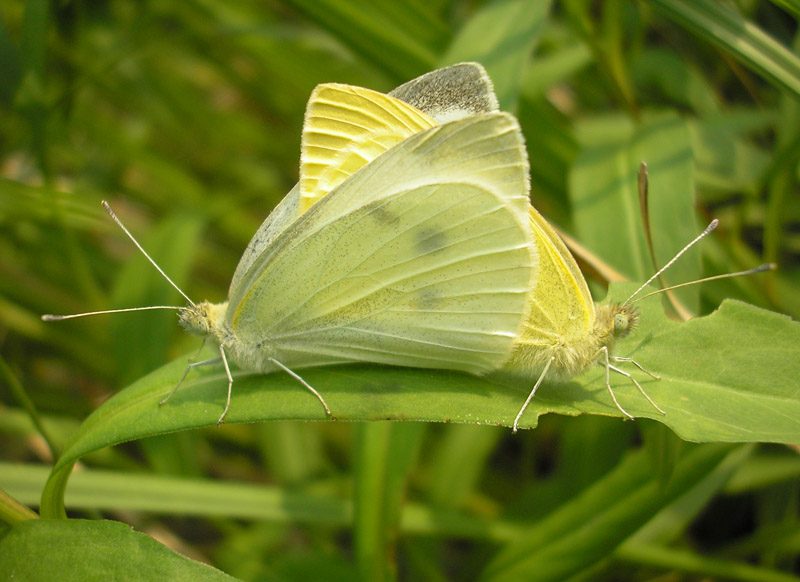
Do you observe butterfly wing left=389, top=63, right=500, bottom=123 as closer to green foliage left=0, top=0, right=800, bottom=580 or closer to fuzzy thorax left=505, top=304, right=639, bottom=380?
green foliage left=0, top=0, right=800, bottom=580

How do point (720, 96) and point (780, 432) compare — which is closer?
point (780, 432)

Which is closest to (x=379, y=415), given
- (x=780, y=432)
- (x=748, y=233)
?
(x=780, y=432)

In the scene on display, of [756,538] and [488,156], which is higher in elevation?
[488,156]

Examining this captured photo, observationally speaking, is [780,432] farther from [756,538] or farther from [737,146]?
[737,146]

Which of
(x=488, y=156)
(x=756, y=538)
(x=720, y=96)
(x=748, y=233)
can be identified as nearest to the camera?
(x=488, y=156)

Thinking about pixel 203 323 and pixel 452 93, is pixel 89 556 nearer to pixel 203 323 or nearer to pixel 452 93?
pixel 203 323

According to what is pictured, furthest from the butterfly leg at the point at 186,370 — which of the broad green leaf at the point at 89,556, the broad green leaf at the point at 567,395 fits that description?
the broad green leaf at the point at 89,556
